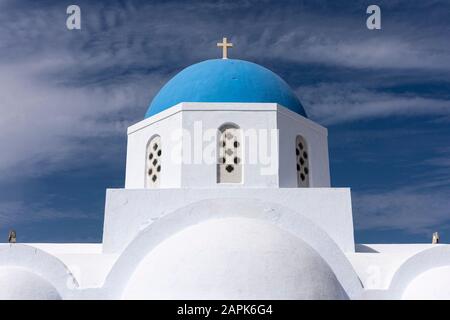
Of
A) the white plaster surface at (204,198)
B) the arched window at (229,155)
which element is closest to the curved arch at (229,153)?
the arched window at (229,155)

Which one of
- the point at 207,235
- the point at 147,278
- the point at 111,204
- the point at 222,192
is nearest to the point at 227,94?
the point at 222,192

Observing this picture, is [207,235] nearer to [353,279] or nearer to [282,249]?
[282,249]

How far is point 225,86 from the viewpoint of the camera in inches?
442

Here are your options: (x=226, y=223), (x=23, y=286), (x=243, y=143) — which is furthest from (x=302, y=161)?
(x=23, y=286)

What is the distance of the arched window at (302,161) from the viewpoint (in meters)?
11.2

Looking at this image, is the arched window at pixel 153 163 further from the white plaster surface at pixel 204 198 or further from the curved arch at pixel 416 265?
the curved arch at pixel 416 265

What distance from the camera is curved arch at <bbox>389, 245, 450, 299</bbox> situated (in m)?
9.14

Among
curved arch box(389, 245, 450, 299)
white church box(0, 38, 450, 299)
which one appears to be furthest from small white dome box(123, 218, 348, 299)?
curved arch box(389, 245, 450, 299)

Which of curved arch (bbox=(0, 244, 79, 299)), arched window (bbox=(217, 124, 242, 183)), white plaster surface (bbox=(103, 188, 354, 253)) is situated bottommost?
curved arch (bbox=(0, 244, 79, 299))

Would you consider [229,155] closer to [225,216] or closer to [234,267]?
[225,216]

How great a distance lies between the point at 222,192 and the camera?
988 centimetres

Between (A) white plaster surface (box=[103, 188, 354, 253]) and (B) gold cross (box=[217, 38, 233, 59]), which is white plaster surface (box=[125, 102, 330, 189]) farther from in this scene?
(B) gold cross (box=[217, 38, 233, 59])

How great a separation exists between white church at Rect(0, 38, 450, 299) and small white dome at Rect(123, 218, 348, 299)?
0.06ft
